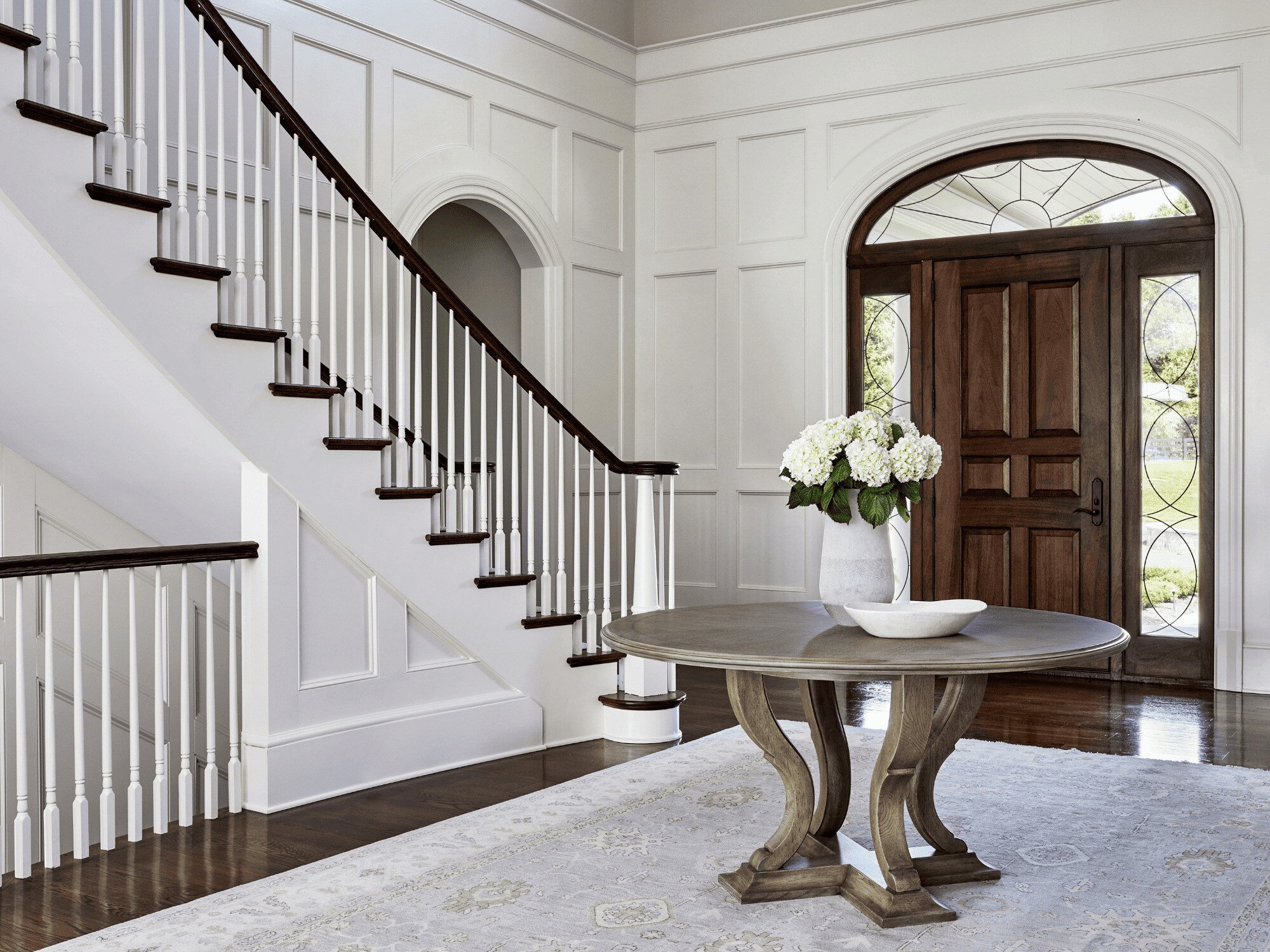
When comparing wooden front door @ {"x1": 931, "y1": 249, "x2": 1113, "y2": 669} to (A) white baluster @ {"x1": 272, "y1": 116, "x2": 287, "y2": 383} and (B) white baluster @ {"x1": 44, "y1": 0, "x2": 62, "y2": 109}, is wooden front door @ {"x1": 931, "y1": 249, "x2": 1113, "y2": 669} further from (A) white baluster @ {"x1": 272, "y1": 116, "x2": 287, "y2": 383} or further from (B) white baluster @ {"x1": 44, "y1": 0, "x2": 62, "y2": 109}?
(B) white baluster @ {"x1": 44, "y1": 0, "x2": 62, "y2": 109}

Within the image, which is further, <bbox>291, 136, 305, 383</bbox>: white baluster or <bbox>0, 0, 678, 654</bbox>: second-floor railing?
<bbox>291, 136, 305, 383</bbox>: white baluster

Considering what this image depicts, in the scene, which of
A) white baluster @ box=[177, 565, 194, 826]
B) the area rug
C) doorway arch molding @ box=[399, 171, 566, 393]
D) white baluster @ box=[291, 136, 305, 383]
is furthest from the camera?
doorway arch molding @ box=[399, 171, 566, 393]

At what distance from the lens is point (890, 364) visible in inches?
283

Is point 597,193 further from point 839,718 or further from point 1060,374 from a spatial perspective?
point 839,718

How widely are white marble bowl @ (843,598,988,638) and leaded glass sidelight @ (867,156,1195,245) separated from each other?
4.33 m

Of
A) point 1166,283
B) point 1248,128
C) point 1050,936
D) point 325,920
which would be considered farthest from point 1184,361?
point 325,920

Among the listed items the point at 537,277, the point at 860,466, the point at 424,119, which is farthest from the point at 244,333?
the point at 537,277

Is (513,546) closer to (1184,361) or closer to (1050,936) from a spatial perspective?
(1050,936)

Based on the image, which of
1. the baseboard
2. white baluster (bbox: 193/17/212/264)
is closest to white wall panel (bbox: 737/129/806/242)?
the baseboard

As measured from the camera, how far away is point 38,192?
10.8 ft

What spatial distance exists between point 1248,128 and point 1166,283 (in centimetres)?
86

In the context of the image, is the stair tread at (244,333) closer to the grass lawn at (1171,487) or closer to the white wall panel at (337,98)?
the white wall panel at (337,98)

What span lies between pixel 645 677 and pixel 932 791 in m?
1.87

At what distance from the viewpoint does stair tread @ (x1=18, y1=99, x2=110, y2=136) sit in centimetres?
328
